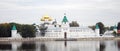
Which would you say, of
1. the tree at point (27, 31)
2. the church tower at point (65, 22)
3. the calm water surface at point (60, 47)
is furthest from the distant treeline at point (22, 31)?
the calm water surface at point (60, 47)

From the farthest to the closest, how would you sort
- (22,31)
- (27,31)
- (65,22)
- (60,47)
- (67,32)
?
(65,22), (67,32), (22,31), (27,31), (60,47)

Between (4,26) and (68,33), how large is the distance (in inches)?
640

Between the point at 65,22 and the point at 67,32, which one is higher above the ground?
the point at 65,22

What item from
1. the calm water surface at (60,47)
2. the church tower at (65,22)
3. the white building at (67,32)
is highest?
the church tower at (65,22)

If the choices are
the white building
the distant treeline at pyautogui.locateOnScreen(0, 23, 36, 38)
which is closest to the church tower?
the white building

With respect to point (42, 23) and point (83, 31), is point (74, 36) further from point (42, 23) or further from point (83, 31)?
point (42, 23)

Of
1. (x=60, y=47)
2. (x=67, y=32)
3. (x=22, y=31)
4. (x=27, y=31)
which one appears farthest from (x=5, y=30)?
(x=60, y=47)

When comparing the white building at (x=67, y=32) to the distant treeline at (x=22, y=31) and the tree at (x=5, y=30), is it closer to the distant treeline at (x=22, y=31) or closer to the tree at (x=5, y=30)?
the distant treeline at (x=22, y=31)

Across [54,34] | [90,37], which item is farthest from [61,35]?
[90,37]

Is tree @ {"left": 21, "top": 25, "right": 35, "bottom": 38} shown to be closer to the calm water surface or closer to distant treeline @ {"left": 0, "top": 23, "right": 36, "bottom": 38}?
distant treeline @ {"left": 0, "top": 23, "right": 36, "bottom": 38}

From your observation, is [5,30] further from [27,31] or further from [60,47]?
[60,47]

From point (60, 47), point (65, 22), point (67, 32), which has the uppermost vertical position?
point (65, 22)

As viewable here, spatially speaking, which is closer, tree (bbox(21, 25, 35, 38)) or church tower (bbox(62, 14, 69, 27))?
tree (bbox(21, 25, 35, 38))

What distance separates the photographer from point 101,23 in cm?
10306
